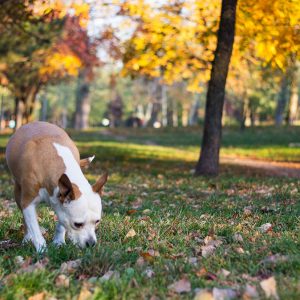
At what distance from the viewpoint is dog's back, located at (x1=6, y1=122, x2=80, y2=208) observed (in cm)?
571

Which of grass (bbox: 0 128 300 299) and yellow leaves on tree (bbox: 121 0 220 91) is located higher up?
yellow leaves on tree (bbox: 121 0 220 91)

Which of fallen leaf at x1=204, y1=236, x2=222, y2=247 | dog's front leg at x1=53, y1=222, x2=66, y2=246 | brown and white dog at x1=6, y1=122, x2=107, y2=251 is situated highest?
brown and white dog at x1=6, y1=122, x2=107, y2=251

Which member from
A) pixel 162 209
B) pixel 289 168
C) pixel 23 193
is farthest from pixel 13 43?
pixel 23 193

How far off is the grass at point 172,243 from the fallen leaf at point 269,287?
1.5 inches

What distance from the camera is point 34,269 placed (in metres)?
4.27

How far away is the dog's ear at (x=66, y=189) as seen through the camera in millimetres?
5133

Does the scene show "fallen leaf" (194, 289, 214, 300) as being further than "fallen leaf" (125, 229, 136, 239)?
No

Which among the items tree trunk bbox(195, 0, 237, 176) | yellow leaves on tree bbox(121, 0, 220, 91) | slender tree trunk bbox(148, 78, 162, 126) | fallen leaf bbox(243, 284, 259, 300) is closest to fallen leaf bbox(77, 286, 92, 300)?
fallen leaf bbox(243, 284, 259, 300)

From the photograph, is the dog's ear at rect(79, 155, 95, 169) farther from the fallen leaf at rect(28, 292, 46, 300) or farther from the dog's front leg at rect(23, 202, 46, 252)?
the fallen leaf at rect(28, 292, 46, 300)

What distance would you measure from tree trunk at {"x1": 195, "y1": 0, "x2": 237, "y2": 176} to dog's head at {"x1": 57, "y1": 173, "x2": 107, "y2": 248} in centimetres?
884

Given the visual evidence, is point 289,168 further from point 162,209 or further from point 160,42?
point 162,209

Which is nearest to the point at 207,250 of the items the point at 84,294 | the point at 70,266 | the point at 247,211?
the point at 70,266

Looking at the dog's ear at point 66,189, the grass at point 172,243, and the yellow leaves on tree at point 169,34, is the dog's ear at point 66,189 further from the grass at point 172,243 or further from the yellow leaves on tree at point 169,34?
the yellow leaves on tree at point 169,34

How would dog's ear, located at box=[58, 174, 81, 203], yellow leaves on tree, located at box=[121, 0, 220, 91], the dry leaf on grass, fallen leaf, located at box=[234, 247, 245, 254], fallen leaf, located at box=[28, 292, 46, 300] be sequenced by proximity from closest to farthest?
1. fallen leaf, located at box=[28, 292, 46, 300]
2. the dry leaf on grass
3. fallen leaf, located at box=[234, 247, 245, 254]
4. dog's ear, located at box=[58, 174, 81, 203]
5. yellow leaves on tree, located at box=[121, 0, 220, 91]
